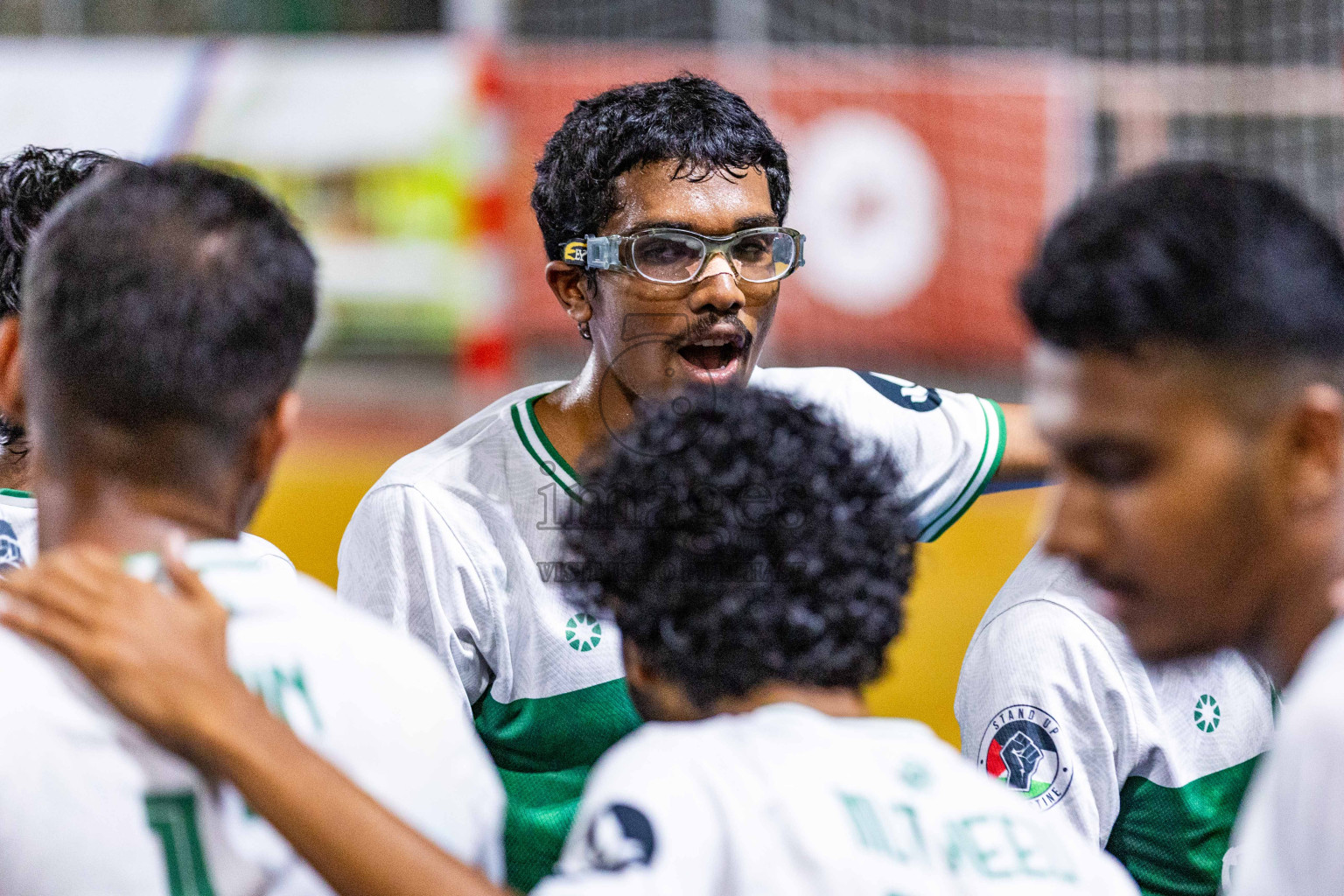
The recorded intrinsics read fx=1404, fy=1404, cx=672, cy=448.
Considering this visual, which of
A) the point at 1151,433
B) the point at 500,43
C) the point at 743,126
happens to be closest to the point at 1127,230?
the point at 1151,433

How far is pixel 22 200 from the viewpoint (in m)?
2.21

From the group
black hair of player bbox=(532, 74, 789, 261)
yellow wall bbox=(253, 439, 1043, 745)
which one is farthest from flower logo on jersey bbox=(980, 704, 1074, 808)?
yellow wall bbox=(253, 439, 1043, 745)

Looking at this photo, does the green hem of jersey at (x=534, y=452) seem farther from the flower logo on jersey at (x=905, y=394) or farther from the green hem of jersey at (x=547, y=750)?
the flower logo on jersey at (x=905, y=394)

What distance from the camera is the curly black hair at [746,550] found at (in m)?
1.44

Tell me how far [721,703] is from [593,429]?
111 centimetres

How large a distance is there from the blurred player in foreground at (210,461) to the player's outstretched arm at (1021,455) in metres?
Answer: 1.49

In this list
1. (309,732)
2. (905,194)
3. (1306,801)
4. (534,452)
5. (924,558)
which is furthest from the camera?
(905,194)

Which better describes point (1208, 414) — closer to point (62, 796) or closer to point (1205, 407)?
point (1205, 407)

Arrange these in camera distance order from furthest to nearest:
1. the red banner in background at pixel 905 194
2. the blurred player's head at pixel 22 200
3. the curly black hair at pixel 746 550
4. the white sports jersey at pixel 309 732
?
the red banner in background at pixel 905 194
the blurred player's head at pixel 22 200
the curly black hair at pixel 746 550
the white sports jersey at pixel 309 732

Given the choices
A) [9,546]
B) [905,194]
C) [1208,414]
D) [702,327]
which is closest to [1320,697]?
[1208,414]

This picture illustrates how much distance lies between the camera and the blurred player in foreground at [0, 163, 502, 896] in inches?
52.7

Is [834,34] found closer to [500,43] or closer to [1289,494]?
[500,43]

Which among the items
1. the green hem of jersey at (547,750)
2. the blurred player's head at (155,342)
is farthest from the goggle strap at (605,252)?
the blurred player's head at (155,342)

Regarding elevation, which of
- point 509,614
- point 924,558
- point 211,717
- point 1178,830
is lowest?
point 924,558
